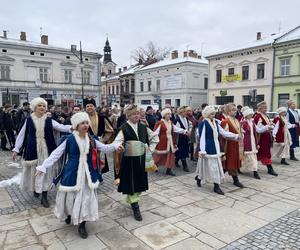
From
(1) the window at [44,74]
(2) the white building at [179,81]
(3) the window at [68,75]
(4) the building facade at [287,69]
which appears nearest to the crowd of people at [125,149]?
(4) the building facade at [287,69]

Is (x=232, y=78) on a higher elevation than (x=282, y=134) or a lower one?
higher

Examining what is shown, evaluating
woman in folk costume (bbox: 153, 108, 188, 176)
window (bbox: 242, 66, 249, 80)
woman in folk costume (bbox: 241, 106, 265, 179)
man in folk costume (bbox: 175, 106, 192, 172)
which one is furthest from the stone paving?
window (bbox: 242, 66, 249, 80)

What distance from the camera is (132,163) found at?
4402 millimetres

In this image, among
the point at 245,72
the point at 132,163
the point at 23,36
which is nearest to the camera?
the point at 132,163

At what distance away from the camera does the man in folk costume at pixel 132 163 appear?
14.4 feet

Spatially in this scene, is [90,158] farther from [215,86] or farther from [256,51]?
[215,86]

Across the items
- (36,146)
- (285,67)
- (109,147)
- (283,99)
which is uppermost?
(285,67)

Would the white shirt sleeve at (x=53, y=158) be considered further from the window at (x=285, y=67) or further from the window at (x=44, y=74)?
the window at (x=44, y=74)

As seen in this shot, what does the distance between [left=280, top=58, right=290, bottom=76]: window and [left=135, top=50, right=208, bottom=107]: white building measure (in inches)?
511

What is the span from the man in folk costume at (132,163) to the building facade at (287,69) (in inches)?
1026

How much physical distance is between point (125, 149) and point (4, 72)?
34.9 meters

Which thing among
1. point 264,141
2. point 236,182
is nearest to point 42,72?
point 264,141

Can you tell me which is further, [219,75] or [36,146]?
[219,75]

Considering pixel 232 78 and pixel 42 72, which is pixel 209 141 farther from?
pixel 42 72
